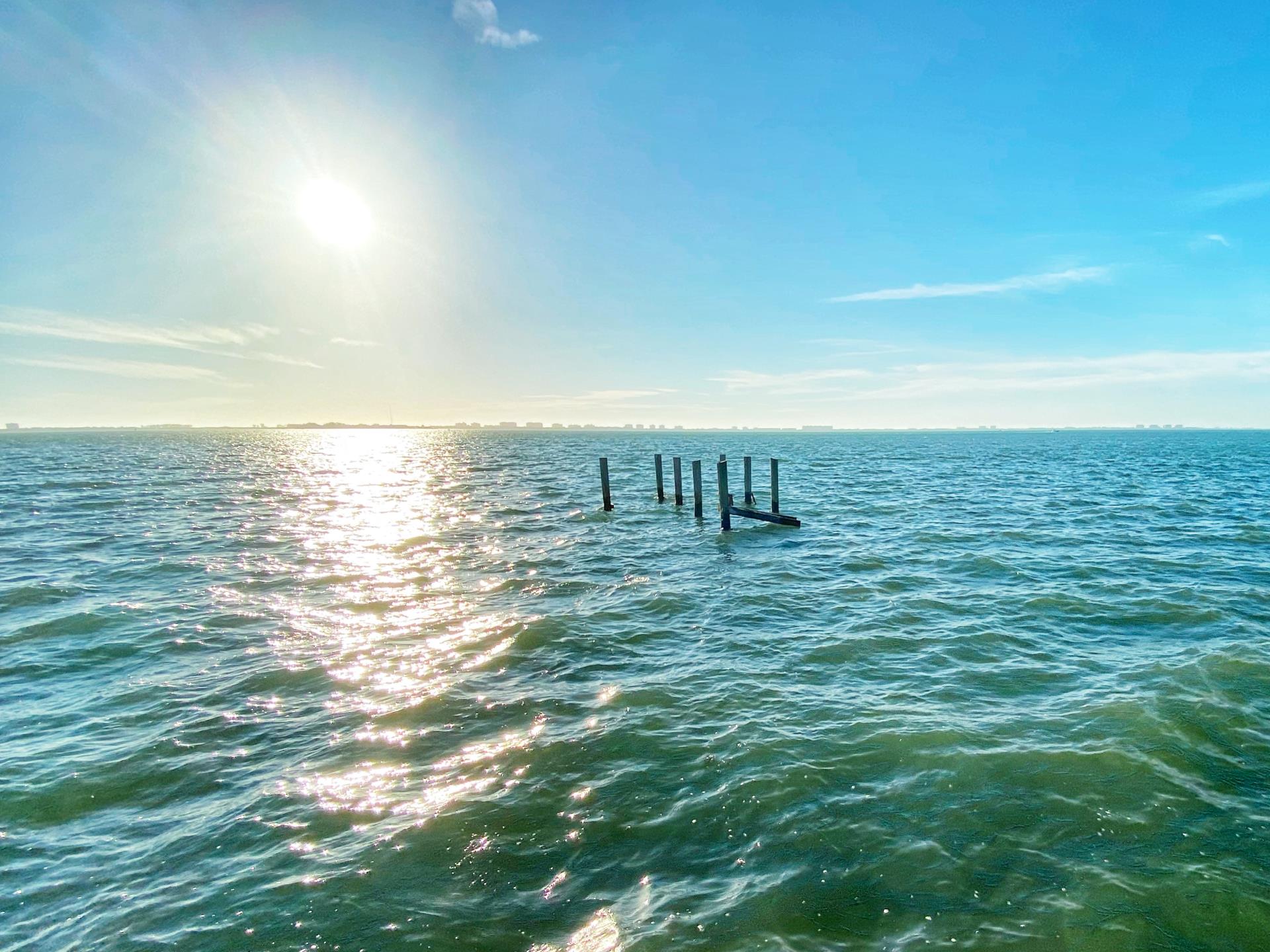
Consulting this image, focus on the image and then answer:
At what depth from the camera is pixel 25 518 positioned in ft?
87.0

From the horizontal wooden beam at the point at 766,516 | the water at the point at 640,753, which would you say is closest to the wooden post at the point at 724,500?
the horizontal wooden beam at the point at 766,516

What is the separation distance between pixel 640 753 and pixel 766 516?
726 inches

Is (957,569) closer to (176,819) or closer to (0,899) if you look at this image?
(176,819)

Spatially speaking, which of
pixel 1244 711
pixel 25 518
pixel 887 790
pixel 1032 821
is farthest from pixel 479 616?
pixel 25 518

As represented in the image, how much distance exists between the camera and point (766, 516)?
2505cm

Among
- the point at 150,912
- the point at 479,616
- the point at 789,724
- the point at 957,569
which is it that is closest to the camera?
the point at 150,912

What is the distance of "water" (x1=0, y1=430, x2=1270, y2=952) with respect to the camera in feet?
16.6

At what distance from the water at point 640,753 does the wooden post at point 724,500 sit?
6107 millimetres

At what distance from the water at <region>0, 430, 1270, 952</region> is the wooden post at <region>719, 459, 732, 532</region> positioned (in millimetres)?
6107

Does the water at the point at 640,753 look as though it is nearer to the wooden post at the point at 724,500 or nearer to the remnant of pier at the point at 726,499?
the wooden post at the point at 724,500

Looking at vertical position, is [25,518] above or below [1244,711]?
above

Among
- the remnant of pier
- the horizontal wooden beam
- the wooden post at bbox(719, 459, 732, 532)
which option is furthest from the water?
the remnant of pier

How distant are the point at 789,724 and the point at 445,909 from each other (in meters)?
4.98

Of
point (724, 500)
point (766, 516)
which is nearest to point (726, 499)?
point (724, 500)
